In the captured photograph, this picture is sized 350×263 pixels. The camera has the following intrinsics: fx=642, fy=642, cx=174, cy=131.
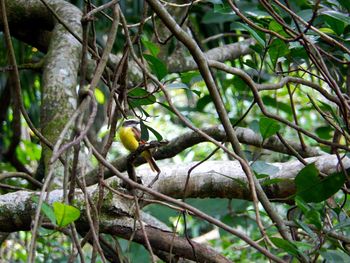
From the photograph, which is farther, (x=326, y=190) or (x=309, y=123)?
(x=309, y=123)

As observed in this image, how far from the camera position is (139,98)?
1.39 meters

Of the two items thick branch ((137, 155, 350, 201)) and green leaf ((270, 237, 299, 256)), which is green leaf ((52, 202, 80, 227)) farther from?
thick branch ((137, 155, 350, 201))

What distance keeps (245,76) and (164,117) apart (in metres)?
4.05

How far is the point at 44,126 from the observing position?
83.4 inches

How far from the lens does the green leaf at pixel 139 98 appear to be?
1.39 metres

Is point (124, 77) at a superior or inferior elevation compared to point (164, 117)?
superior

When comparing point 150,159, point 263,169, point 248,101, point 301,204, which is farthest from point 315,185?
point 248,101

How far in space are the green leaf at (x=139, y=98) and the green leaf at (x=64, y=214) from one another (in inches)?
19.5

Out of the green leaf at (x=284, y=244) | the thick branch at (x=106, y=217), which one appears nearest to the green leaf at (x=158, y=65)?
the thick branch at (x=106, y=217)

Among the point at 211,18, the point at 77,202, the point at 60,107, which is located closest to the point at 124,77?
the point at 77,202

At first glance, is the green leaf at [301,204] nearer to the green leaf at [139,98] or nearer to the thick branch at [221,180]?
the green leaf at [139,98]

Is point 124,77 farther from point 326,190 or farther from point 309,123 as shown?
point 309,123

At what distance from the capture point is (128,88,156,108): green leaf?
139 cm

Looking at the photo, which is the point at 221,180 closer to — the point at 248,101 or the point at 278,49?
the point at 278,49
